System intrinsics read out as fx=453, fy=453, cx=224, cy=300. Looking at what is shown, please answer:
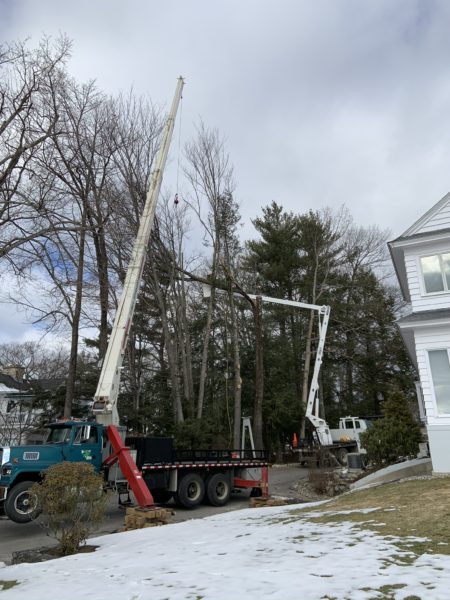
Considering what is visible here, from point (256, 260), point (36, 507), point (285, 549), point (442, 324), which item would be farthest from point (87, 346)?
point (285, 549)

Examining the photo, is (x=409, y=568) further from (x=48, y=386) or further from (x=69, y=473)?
(x=48, y=386)

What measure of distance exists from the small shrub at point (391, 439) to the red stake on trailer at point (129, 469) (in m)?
7.81

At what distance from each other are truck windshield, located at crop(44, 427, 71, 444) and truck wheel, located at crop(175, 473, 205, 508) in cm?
338

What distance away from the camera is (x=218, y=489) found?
13.2 m

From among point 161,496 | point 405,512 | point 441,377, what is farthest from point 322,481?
point 405,512

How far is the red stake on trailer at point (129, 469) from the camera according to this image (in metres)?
9.83

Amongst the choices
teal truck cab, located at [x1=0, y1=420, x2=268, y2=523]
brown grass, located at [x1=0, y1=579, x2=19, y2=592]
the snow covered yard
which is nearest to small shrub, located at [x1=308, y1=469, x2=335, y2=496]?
teal truck cab, located at [x1=0, y1=420, x2=268, y2=523]

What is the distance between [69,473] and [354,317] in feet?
96.3

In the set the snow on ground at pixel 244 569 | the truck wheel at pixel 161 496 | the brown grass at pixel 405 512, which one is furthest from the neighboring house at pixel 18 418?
the brown grass at pixel 405 512

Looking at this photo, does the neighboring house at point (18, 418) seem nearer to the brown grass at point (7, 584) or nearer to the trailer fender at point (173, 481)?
the trailer fender at point (173, 481)

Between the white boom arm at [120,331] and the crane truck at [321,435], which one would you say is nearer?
the white boom arm at [120,331]

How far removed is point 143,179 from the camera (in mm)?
23125

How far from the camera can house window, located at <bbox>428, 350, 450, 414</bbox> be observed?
1204 cm

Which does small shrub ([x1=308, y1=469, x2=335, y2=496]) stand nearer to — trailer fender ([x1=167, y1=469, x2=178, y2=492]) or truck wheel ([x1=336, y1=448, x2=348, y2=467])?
trailer fender ([x1=167, y1=469, x2=178, y2=492])
